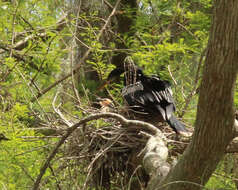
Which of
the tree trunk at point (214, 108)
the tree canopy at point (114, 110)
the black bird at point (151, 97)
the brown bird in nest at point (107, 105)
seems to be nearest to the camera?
the tree trunk at point (214, 108)

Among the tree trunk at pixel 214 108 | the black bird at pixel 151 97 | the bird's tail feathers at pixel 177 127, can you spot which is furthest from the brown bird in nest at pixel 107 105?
the tree trunk at pixel 214 108

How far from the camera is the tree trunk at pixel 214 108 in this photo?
1.85 metres

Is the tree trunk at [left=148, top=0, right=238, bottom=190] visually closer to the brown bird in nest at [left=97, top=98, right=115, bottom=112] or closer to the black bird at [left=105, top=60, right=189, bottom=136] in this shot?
the black bird at [left=105, top=60, right=189, bottom=136]

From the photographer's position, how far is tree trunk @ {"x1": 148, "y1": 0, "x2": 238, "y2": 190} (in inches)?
72.7

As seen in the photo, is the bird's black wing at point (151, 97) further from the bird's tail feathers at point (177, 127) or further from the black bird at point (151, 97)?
the bird's tail feathers at point (177, 127)

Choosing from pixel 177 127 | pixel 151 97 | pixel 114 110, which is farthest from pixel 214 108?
pixel 114 110

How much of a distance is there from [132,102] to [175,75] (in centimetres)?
105

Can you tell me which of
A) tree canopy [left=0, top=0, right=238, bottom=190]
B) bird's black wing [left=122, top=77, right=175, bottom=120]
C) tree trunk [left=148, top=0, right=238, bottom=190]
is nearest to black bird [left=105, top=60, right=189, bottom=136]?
bird's black wing [left=122, top=77, right=175, bottom=120]

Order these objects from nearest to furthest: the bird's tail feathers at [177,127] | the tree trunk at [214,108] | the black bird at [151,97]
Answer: the tree trunk at [214,108]
the bird's tail feathers at [177,127]
the black bird at [151,97]

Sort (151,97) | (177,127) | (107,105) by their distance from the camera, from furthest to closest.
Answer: (107,105)
(151,97)
(177,127)

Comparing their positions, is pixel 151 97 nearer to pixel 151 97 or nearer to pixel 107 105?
pixel 151 97

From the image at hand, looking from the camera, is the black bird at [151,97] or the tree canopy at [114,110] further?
the black bird at [151,97]

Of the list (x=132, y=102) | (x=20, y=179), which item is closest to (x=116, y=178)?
(x=132, y=102)

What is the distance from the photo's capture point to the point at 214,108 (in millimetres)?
2002
